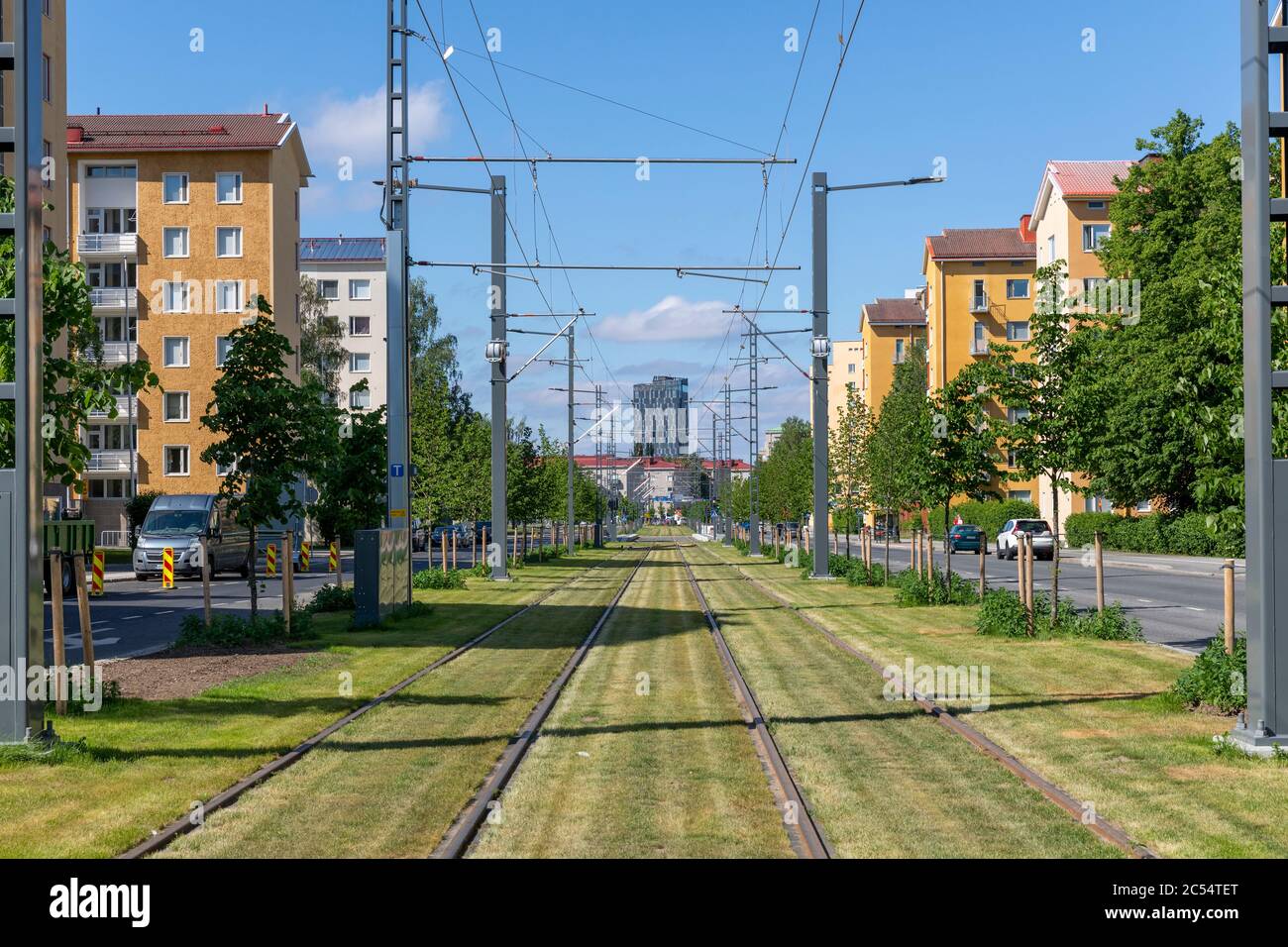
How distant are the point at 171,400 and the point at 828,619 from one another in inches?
2064

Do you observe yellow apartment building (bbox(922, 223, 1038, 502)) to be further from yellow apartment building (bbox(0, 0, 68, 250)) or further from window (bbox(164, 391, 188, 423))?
yellow apartment building (bbox(0, 0, 68, 250))

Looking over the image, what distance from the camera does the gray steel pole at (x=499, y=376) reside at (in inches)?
1352

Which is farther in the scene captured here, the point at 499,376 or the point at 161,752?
the point at 499,376

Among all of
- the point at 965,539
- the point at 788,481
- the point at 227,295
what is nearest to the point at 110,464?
the point at 227,295

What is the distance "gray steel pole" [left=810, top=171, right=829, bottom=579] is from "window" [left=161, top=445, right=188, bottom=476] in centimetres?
4168

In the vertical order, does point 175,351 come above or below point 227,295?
below

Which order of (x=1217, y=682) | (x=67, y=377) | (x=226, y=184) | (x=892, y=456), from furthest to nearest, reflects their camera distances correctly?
(x=226, y=184), (x=892, y=456), (x=67, y=377), (x=1217, y=682)

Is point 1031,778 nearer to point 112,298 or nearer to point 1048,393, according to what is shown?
point 1048,393

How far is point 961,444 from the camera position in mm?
24609

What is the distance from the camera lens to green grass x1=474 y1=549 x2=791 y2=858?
302 inches

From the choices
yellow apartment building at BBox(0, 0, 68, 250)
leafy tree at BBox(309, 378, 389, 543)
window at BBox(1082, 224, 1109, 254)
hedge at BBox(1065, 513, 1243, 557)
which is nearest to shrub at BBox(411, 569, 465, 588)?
leafy tree at BBox(309, 378, 389, 543)

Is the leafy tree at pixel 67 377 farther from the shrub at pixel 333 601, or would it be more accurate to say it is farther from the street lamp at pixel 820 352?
the street lamp at pixel 820 352

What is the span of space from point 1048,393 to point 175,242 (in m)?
58.4
